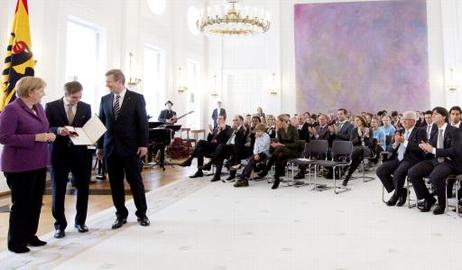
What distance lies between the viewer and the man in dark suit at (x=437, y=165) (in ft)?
16.9

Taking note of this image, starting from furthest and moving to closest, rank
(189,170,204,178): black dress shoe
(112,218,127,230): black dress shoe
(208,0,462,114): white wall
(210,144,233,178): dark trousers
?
(208,0,462,114): white wall < (189,170,204,178): black dress shoe < (210,144,233,178): dark trousers < (112,218,127,230): black dress shoe

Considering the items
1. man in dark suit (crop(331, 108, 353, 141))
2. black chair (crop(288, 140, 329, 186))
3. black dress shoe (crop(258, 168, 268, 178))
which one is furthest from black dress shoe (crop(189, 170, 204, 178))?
man in dark suit (crop(331, 108, 353, 141))

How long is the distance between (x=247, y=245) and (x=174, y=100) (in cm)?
1130

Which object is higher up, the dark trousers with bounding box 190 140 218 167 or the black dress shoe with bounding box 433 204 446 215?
the dark trousers with bounding box 190 140 218 167

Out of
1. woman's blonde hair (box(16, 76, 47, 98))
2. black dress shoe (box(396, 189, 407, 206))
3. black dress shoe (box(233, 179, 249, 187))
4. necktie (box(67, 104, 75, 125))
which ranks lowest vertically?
black dress shoe (box(396, 189, 407, 206))

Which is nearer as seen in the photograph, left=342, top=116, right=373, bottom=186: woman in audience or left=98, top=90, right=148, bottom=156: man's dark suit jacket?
left=98, top=90, right=148, bottom=156: man's dark suit jacket

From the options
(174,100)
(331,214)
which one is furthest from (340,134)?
(174,100)

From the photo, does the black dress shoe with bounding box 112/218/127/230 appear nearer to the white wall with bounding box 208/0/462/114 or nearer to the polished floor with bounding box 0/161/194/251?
the polished floor with bounding box 0/161/194/251

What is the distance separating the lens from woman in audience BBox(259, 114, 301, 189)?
770cm

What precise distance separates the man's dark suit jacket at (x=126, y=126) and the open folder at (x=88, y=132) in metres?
0.29

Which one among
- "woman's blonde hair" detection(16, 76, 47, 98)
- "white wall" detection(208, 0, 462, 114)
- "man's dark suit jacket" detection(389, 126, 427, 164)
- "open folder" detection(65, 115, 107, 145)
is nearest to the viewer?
"woman's blonde hair" detection(16, 76, 47, 98)

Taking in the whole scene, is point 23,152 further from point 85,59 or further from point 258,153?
point 85,59

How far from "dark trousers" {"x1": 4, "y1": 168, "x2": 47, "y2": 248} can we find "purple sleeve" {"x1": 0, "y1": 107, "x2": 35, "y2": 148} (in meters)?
0.29

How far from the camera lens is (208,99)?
17812mm
